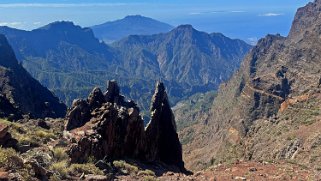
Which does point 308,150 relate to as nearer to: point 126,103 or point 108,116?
point 126,103

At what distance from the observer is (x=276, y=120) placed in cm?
10712

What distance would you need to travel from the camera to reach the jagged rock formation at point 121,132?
3422 cm

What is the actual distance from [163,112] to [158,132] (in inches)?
128

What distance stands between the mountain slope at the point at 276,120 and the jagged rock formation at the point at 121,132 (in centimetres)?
1061

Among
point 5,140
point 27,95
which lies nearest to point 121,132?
point 5,140

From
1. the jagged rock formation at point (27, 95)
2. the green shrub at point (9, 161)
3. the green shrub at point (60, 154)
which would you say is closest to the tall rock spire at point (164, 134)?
the green shrub at point (60, 154)

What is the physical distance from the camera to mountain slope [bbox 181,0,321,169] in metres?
80.4

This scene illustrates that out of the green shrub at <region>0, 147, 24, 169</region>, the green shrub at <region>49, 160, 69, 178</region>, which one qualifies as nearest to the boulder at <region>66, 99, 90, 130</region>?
the green shrub at <region>49, 160, 69, 178</region>

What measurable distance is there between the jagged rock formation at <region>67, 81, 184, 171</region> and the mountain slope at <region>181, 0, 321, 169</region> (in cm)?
1061

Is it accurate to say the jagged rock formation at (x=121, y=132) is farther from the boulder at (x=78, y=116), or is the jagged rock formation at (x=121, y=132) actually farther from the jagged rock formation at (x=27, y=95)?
the jagged rock formation at (x=27, y=95)

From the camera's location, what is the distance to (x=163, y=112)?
51.1 metres

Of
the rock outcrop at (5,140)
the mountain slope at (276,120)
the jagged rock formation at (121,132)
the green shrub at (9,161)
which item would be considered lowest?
the mountain slope at (276,120)

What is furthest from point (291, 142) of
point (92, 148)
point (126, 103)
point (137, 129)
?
point (92, 148)

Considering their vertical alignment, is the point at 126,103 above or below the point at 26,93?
above
